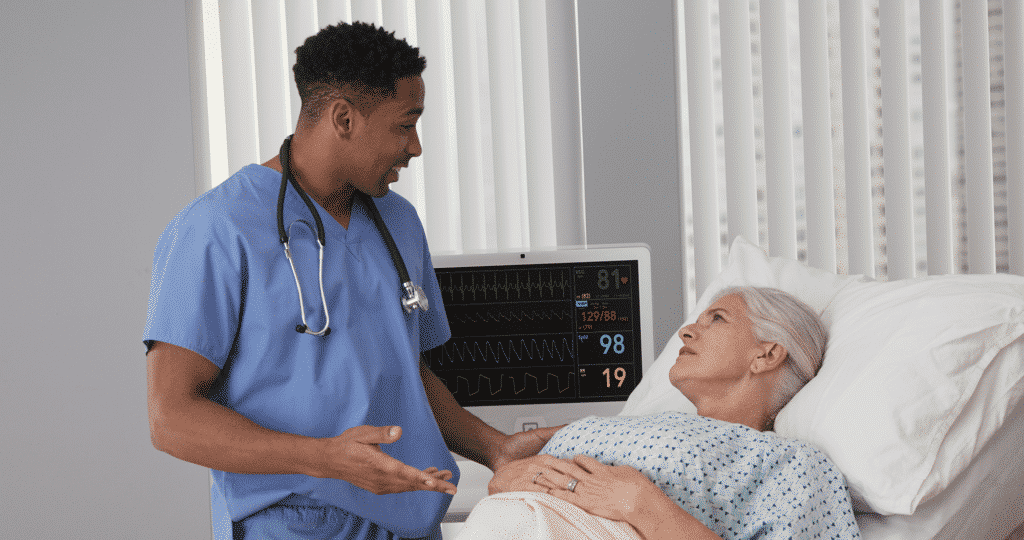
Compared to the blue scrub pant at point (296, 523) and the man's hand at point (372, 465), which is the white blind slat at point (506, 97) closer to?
the blue scrub pant at point (296, 523)

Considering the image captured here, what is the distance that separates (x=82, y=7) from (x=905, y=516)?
2.78 meters

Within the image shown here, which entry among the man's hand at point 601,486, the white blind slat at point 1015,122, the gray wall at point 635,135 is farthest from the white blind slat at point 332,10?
the white blind slat at point 1015,122

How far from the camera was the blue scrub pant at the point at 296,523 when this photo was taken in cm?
123

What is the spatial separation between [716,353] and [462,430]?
0.51 metres

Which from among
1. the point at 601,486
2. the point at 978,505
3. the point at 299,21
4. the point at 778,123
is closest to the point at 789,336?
the point at 978,505

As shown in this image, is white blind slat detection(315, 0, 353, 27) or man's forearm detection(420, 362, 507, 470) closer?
man's forearm detection(420, 362, 507, 470)

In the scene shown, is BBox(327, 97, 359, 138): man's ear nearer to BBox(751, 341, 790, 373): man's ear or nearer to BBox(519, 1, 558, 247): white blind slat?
BBox(751, 341, 790, 373): man's ear

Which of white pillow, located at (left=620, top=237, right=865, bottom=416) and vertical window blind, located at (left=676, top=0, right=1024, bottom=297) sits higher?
vertical window blind, located at (left=676, top=0, right=1024, bottom=297)

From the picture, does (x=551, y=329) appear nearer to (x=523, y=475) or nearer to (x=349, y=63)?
(x=523, y=475)

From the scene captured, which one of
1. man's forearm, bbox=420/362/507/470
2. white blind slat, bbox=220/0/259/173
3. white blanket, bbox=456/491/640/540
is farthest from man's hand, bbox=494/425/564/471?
white blind slat, bbox=220/0/259/173

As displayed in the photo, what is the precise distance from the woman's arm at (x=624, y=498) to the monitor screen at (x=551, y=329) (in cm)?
77

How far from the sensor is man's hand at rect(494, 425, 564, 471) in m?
1.48

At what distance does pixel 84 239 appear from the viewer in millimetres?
2650

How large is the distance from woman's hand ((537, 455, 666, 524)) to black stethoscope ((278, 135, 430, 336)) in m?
0.38
